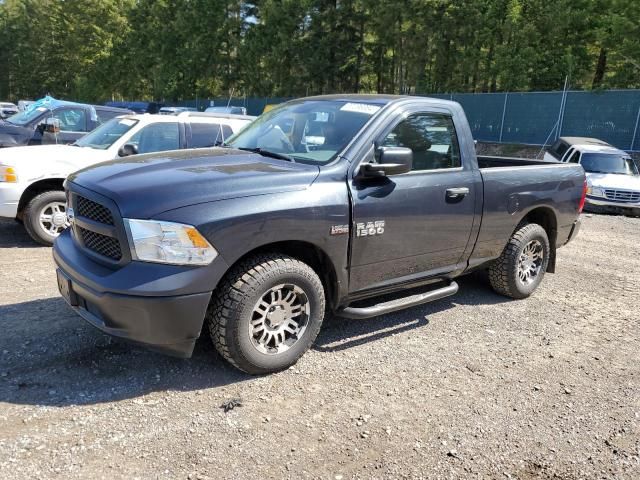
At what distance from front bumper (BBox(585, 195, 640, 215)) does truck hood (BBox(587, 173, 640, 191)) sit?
1.17 feet

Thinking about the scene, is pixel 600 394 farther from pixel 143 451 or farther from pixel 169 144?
pixel 169 144

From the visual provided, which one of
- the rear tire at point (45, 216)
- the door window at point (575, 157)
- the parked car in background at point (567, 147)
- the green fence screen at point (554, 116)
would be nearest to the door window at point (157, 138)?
the rear tire at point (45, 216)

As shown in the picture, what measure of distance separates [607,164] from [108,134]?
11.8 metres

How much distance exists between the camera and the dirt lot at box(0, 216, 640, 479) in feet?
8.96

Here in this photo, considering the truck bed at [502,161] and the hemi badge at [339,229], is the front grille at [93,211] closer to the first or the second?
the hemi badge at [339,229]

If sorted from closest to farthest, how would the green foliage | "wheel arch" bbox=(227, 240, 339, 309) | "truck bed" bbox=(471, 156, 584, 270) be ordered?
"wheel arch" bbox=(227, 240, 339, 309) < "truck bed" bbox=(471, 156, 584, 270) < the green foliage

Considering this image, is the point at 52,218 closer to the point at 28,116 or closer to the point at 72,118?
the point at 72,118

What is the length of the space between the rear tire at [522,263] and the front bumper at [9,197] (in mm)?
5753

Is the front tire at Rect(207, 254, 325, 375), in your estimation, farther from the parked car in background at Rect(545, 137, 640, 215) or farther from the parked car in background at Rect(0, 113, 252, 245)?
the parked car in background at Rect(545, 137, 640, 215)

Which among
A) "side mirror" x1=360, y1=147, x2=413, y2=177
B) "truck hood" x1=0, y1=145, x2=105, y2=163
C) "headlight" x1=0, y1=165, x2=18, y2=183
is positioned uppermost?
"side mirror" x1=360, y1=147, x2=413, y2=177

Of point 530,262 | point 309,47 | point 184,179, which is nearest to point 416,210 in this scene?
point 184,179

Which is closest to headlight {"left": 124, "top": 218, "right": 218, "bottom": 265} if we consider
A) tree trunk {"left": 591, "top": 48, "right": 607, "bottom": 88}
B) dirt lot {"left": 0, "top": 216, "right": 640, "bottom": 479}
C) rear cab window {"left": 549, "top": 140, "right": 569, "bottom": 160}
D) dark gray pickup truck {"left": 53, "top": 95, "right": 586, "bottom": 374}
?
dark gray pickup truck {"left": 53, "top": 95, "right": 586, "bottom": 374}

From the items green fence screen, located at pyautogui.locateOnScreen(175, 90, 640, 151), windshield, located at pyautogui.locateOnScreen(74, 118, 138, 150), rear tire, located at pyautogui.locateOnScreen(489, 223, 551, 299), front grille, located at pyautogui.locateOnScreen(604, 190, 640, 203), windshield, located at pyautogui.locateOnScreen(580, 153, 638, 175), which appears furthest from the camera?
green fence screen, located at pyautogui.locateOnScreen(175, 90, 640, 151)

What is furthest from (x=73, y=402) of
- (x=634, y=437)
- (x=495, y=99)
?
(x=495, y=99)
